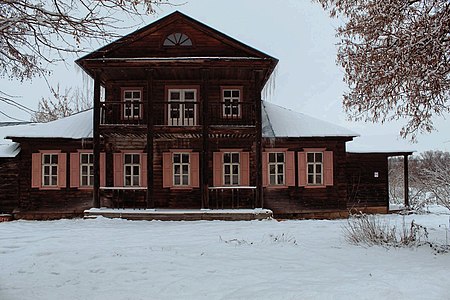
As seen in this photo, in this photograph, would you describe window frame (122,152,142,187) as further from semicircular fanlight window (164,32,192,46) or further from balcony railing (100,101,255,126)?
semicircular fanlight window (164,32,192,46)

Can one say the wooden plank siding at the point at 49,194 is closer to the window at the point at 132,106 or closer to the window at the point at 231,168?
the window at the point at 132,106

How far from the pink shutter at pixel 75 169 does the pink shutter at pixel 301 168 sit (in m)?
8.14

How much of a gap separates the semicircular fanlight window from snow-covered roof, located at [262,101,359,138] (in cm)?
424

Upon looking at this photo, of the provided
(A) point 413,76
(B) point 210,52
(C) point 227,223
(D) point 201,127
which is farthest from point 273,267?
(B) point 210,52

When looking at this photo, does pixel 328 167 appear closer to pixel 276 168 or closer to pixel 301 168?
pixel 301 168

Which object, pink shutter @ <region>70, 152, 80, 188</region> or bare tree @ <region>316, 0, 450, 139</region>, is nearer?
bare tree @ <region>316, 0, 450, 139</region>

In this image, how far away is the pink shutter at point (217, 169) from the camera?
16531mm

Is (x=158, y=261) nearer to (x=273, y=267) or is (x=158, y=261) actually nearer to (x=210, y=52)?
(x=273, y=267)

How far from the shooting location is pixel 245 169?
54.6 feet

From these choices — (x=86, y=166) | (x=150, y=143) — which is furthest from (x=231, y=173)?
(x=86, y=166)

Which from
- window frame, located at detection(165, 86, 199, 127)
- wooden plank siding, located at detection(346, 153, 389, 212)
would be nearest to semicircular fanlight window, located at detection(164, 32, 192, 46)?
window frame, located at detection(165, 86, 199, 127)

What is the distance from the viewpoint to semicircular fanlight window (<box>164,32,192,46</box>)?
15.5 m

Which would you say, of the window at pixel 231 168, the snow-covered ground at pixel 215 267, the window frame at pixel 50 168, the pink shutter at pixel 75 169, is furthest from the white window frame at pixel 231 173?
the window frame at pixel 50 168

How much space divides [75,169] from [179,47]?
594cm
